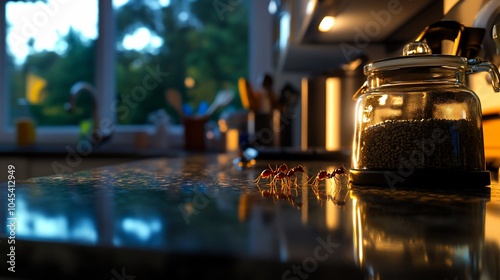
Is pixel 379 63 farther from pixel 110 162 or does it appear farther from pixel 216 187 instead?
pixel 110 162

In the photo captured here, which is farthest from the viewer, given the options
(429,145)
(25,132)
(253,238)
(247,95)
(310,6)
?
(25,132)

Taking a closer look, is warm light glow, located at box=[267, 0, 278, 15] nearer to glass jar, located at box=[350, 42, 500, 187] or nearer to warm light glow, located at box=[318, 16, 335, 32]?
warm light glow, located at box=[318, 16, 335, 32]

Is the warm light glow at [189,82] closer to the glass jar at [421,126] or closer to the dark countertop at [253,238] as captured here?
the glass jar at [421,126]

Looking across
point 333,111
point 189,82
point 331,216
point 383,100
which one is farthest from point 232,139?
point 331,216

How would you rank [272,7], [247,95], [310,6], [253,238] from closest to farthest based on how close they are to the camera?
[253,238] < [310,6] < [247,95] < [272,7]

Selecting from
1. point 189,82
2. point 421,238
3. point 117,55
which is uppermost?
point 117,55

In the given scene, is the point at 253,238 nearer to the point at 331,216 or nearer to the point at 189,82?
the point at 331,216
